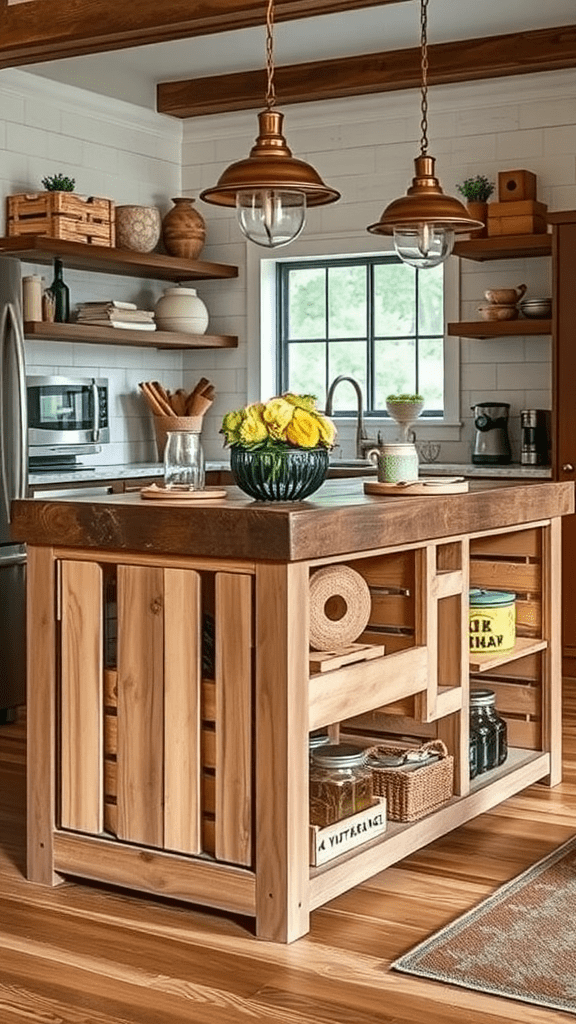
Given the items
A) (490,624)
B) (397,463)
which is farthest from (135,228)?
(490,624)

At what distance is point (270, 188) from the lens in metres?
3.54

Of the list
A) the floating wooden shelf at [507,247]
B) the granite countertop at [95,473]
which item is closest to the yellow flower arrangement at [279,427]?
the granite countertop at [95,473]

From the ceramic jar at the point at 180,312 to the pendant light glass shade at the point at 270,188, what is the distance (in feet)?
12.6

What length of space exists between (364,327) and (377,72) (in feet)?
4.55

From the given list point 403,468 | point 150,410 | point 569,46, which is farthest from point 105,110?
point 403,468

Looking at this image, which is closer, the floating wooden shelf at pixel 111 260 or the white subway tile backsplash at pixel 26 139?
the floating wooden shelf at pixel 111 260

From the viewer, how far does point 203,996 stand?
110 inches

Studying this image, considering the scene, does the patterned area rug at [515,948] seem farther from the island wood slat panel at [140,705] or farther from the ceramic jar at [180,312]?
the ceramic jar at [180,312]

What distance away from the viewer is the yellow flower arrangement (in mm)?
3436

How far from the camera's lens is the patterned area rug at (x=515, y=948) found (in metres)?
2.83

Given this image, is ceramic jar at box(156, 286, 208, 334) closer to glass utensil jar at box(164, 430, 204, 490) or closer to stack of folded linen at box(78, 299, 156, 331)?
stack of folded linen at box(78, 299, 156, 331)

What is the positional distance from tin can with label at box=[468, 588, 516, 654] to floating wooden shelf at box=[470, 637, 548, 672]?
19mm

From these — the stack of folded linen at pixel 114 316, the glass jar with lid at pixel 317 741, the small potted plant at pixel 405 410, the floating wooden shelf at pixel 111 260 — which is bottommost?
the glass jar with lid at pixel 317 741

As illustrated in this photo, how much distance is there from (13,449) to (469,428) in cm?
262
